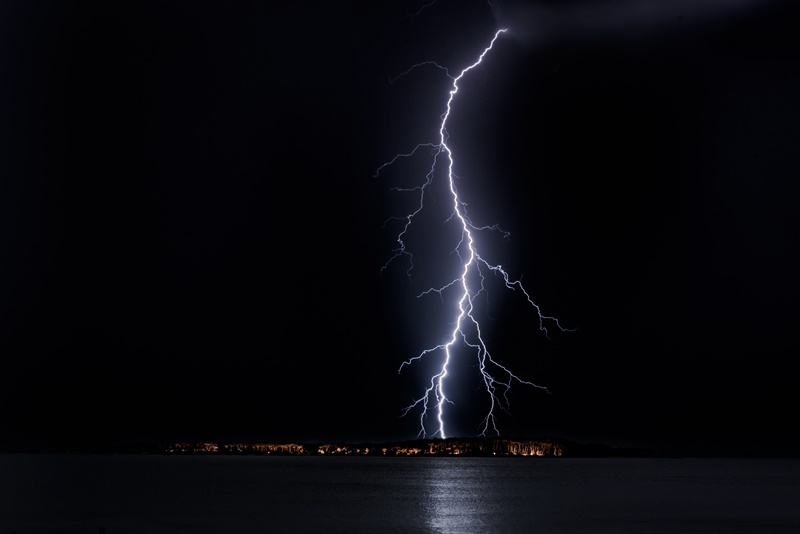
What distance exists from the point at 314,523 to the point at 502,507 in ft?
35.4

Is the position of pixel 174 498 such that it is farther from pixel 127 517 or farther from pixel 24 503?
pixel 127 517

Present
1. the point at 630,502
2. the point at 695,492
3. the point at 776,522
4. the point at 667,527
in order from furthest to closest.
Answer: the point at 695,492 < the point at 630,502 < the point at 776,522 < the point at 667,527

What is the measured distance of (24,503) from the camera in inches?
1606

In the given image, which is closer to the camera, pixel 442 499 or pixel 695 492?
pixel 442 499

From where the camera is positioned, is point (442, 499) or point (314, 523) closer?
point (314, 523)

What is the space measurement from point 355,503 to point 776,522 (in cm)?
1691

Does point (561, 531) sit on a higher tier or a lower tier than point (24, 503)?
lower

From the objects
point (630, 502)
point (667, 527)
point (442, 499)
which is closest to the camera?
point (667, 527)

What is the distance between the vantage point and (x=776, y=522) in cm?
3228

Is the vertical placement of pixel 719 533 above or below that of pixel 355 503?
below

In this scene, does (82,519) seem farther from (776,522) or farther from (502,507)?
(776,522)

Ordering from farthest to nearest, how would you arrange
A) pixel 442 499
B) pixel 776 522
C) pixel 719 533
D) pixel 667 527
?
pixel 442 499 → pixel 776 522 → pixel 667 527 → pixel 719 533

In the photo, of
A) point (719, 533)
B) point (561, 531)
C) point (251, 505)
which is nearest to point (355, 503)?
point (251, 505)

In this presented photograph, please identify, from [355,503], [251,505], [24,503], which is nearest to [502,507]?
[355,503]
